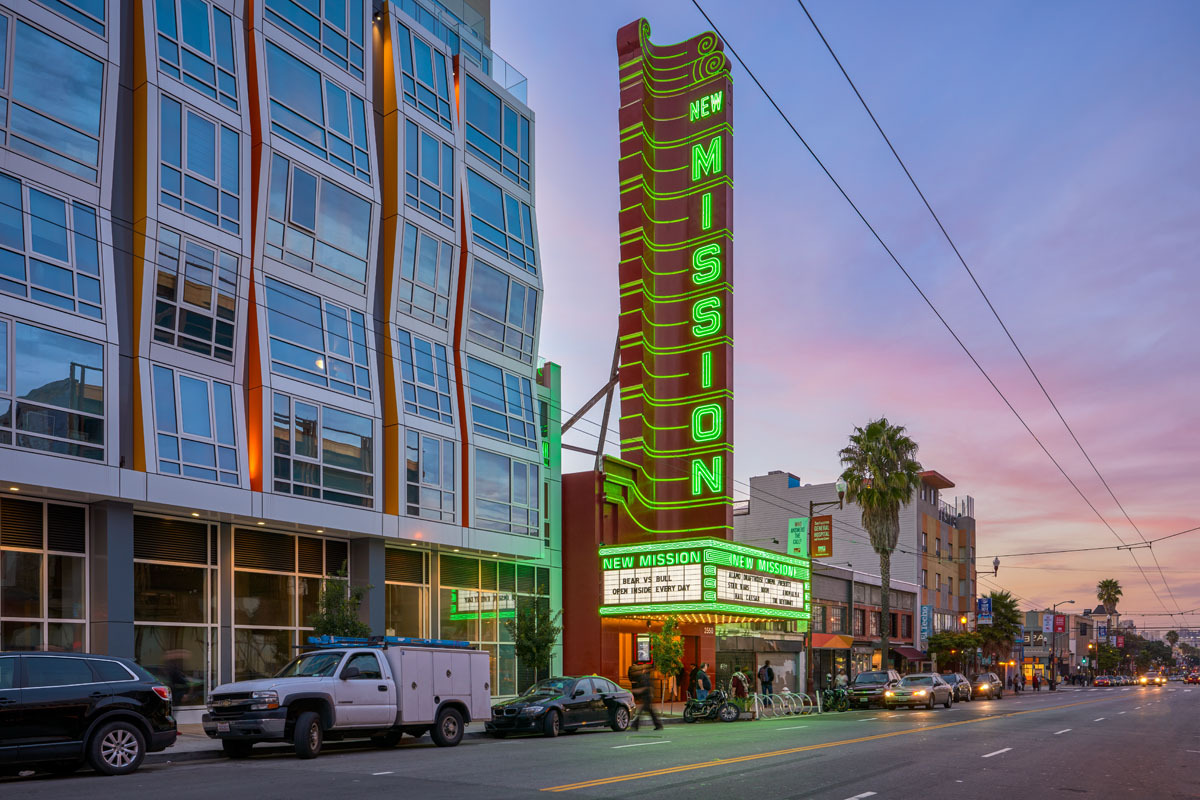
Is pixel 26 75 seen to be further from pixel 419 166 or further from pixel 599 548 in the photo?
pixel 599 548

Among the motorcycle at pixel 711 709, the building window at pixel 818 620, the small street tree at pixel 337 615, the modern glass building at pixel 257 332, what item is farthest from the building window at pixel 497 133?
the building window at pixel 818 620

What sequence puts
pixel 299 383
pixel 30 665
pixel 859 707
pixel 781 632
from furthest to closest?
pixel 781 632, pixel 859 707, pixel 299 383, pixel 30 665

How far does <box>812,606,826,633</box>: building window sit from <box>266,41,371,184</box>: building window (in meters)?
38.3

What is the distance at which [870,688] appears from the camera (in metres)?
41.3

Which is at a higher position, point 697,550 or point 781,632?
point 697,550

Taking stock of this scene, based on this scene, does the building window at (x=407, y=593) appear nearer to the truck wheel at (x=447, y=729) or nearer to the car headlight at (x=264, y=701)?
the truck wheel at (x=447, y=729)

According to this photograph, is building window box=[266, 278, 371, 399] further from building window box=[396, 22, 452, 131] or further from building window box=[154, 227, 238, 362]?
building window box=[396, 22, 452, 131]

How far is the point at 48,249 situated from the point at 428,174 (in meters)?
13.6

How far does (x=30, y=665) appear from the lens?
49.0ft

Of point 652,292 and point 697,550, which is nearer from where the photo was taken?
point 697,550

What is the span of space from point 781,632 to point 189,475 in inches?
1434

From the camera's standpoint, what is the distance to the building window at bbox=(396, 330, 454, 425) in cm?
3206

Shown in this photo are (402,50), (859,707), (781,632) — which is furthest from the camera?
(781,632)

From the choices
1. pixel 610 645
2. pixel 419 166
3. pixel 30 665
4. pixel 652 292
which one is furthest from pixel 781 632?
pixel 30 665
